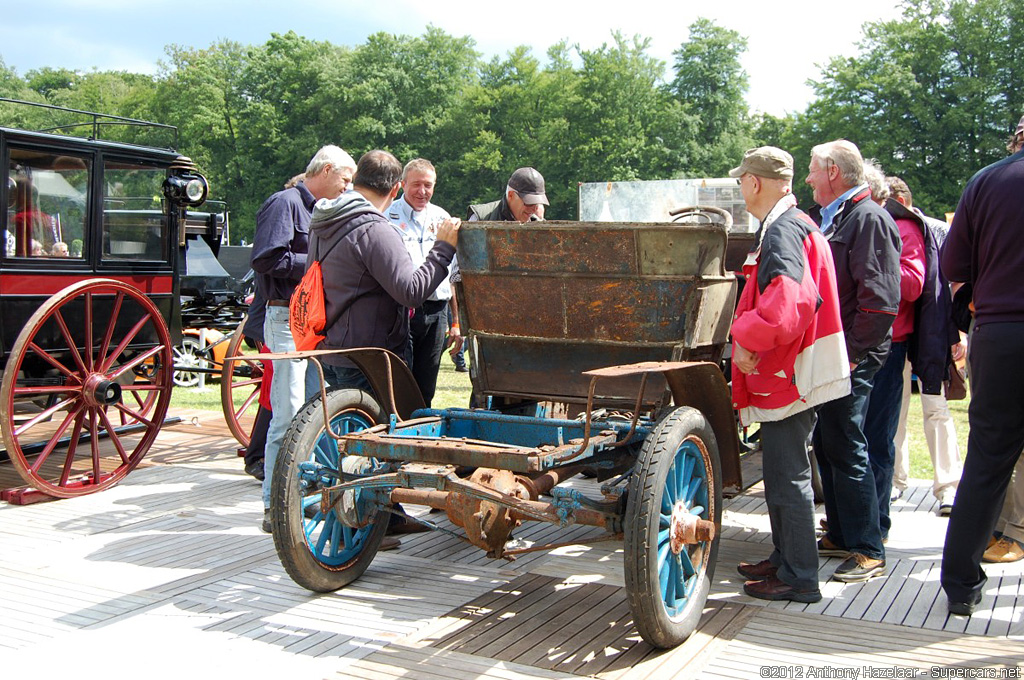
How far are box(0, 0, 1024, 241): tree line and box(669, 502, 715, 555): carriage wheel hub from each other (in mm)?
35495

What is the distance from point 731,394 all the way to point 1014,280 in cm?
116

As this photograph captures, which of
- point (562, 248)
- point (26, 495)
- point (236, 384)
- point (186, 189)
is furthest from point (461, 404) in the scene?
point (562, 248)

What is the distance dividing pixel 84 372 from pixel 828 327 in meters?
4.46

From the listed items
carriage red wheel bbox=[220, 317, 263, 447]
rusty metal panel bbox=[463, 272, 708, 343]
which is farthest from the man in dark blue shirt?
carriage red wheel bbox=[220, 317, 263, 447]

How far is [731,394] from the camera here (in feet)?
13.2

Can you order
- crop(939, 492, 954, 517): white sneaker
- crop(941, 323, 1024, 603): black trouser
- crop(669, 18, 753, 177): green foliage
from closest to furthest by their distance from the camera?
crop(941, 323, 1024, 603): black trouser, crop(939, 492, 954, 517): white sneaker, crop(669, 18, 753, 177): green foliage

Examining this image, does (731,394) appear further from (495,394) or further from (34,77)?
(34,77)

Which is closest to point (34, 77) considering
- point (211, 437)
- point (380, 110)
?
point (380, 110)

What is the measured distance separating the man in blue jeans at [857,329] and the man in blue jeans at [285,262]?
8.36 ft

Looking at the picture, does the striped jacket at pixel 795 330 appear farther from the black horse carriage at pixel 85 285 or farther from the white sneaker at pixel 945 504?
the black horse carriage at pixel 85 285

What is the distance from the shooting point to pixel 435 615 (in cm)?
373

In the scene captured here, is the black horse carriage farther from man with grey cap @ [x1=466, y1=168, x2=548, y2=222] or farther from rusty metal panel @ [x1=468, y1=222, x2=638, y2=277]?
rusty metal panel @ [x1=468, y1=222, x2=638, y2=277]

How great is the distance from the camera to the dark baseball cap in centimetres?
558

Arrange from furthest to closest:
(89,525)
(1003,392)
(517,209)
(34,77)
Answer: (34,77)
(517,209)
(89,525)
(1003,392)
